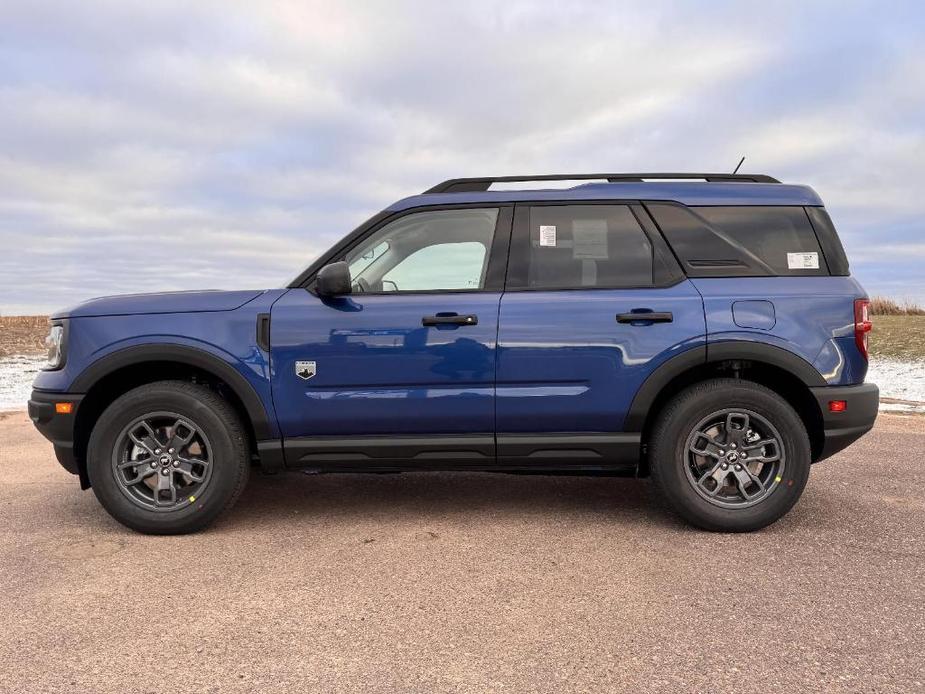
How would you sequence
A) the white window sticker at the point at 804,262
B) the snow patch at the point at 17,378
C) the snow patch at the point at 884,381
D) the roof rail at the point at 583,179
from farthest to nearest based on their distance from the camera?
1. the snow patch at the point at 17,378
2. the snow patch at the point at 884,381
3. the roof rail at the point at 583,179
4. the white window sticker at the point at 804,262

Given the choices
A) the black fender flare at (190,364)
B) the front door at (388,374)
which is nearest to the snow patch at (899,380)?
the front door at (388,374)

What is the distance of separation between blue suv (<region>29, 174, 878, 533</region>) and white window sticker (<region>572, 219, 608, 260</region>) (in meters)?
0.01

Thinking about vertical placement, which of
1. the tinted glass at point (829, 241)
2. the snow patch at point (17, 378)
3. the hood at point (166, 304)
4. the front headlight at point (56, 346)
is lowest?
the snow patch at point (17, 378)

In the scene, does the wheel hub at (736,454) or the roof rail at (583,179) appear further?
the roof rail at (583,179)

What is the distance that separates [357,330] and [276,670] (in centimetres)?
195

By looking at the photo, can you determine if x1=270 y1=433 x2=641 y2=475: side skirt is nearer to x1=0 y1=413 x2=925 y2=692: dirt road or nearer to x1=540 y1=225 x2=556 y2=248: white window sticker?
x1=0 y1=413 x2=925 y2=692: dirt road

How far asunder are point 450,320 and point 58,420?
2338 mm

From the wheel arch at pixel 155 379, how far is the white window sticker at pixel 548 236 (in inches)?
74.0

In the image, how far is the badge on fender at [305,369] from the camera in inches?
161

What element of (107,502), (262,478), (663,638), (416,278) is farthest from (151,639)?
(262,478)

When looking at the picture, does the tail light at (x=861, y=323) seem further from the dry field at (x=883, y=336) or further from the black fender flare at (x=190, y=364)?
the dry field at (x=883, y=336)

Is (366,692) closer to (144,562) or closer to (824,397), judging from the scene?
(144,562)

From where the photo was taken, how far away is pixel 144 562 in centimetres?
373

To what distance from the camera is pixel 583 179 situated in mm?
4523
